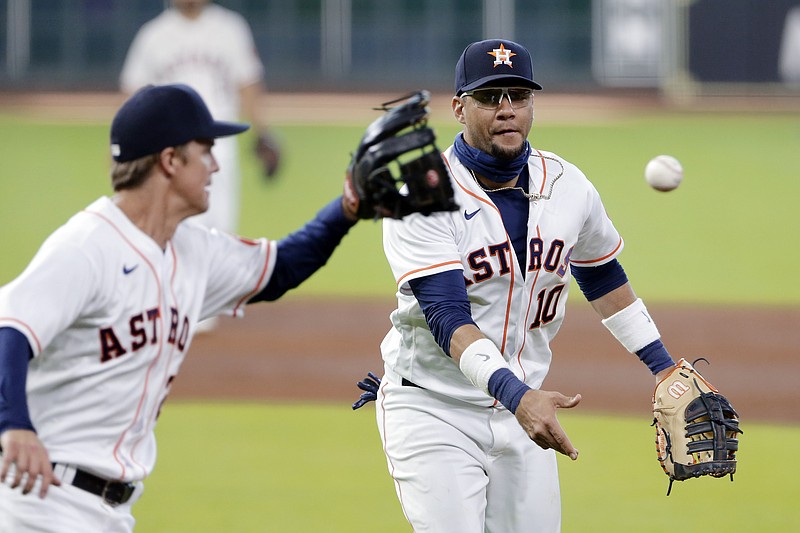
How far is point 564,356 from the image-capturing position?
9383mm

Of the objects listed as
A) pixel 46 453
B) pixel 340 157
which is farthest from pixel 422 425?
pixel 340 157

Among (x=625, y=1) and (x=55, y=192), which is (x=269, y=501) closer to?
(x=55, y=192)

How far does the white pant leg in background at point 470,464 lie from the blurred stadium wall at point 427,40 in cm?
1844

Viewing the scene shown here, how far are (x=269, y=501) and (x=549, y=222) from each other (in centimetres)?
287

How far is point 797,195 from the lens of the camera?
16.2 meters

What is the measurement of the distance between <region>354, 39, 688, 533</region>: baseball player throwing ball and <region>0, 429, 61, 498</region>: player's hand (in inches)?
48.2

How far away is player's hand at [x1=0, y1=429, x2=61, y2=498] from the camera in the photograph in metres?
2.93

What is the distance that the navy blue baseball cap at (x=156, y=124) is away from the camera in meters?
3.27

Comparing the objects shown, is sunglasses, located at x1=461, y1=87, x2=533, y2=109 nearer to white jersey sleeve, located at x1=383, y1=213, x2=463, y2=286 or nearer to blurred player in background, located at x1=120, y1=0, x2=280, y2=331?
white jersey sleeve, located at x1=383, y1=213, x2=463, y2=286

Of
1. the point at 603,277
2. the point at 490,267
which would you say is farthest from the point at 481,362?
the point at 603,277

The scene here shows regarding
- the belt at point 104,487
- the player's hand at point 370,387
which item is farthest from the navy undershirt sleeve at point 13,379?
the player's hand at point 370,387

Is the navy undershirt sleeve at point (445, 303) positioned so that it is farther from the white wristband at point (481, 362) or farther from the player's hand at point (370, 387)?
the player's hand at point (370, 387)

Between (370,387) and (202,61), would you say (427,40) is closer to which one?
(202,61)

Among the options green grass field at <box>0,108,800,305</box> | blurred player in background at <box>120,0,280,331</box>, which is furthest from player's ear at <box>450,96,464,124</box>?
green grass field at <box>0,108,800,305</box>
